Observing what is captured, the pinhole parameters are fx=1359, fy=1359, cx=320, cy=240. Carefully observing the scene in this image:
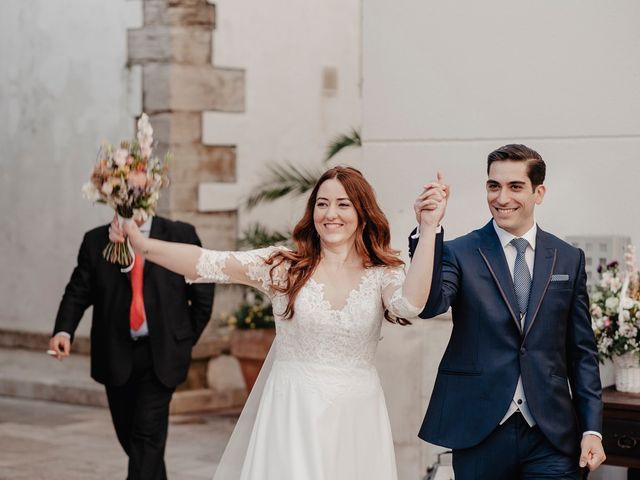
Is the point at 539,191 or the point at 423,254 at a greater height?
the point at 539,191

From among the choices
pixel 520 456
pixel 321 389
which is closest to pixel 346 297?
pixel 321 389

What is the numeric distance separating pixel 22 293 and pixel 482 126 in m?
7.06

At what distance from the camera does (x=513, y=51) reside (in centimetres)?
743

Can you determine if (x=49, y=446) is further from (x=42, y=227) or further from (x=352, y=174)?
(x=352, y=174)

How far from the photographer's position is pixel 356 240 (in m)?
5.34

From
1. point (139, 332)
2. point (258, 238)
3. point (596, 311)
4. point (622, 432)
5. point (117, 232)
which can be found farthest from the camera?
point (258, 238)

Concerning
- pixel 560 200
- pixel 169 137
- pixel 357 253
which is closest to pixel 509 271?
pixel 357 253

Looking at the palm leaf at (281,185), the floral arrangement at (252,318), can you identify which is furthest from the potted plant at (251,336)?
the palm leaf at (281,185)

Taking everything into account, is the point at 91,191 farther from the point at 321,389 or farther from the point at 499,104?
the point at 499,104

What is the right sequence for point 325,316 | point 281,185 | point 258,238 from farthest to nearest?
1. point 281,185
2. point 258,238
3. point 325,316

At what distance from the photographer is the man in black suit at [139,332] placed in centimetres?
723

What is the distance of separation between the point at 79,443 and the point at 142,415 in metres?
3.07

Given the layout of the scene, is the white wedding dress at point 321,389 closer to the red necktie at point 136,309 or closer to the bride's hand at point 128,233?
the bride's hand at point 128,233

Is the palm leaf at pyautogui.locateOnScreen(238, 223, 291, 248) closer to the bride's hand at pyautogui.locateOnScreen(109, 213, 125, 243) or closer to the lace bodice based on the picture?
the lace bodice
